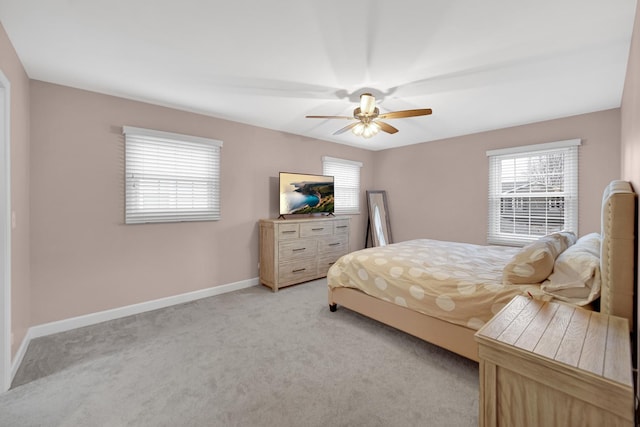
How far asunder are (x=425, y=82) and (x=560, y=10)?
1069 millimetres

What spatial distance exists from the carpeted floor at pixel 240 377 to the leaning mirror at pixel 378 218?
2.87 meters

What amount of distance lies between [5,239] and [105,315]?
4.84 feet

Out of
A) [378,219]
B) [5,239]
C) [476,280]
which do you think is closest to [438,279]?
[476,280]

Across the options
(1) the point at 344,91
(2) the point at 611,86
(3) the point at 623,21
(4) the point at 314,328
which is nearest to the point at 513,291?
(4) the point at 314,328

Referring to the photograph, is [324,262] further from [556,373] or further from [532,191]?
[556,373]

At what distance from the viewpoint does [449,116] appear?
3.63 meters

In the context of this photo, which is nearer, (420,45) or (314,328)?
(420,45)

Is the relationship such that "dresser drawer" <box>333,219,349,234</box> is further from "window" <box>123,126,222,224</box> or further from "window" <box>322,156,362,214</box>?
"window" <box>123,126,222,224</box>

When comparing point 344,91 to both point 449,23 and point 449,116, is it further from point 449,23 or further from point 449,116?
point 449,116

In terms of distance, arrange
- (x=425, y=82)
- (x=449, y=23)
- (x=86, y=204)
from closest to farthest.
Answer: (x=449, y=23) < (x=425, y=82) < (x=86, y=204)

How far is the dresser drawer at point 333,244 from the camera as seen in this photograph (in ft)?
14.3

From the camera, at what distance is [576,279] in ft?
5.55

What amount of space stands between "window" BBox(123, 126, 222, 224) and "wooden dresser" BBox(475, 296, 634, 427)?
134 inches

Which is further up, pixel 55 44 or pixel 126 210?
pixel 55 44
